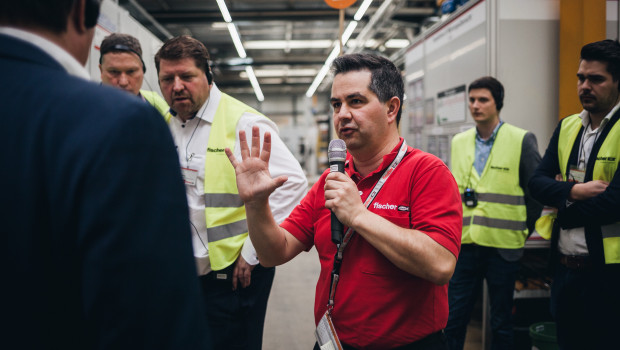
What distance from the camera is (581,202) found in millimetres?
1808

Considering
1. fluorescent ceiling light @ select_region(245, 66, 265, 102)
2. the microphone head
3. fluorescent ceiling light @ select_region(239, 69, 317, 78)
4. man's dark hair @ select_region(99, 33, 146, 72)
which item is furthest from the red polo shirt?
fluorescent ceiling light @ select_region(239, 69, 317, 78)

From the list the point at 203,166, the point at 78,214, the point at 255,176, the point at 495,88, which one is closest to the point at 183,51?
the point at 203,166

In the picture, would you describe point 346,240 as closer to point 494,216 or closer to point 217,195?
point 217,195

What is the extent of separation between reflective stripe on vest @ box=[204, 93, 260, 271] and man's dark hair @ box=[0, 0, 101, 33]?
1.22 metres

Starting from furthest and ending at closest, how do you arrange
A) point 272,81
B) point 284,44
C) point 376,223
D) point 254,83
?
1. point 272,81
2. point 254,83
3. point 284,44
4. point 376,223

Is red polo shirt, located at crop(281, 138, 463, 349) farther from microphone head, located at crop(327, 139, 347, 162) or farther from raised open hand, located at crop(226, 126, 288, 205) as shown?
raised open hand, located at crop(226, 126, 288, 205)

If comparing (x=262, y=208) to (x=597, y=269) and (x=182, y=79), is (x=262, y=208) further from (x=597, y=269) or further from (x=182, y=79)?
(x=597, y=269)

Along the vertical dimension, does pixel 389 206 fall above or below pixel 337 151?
below

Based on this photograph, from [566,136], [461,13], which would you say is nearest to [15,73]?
[566,136]

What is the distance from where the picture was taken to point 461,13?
3.40m

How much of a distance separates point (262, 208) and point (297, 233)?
0.21 metres

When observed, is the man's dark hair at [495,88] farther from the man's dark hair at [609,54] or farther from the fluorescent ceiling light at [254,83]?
the fluorescent ceiling light at [254,83]

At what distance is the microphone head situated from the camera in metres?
1.28

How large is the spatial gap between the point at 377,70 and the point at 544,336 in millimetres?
2307
